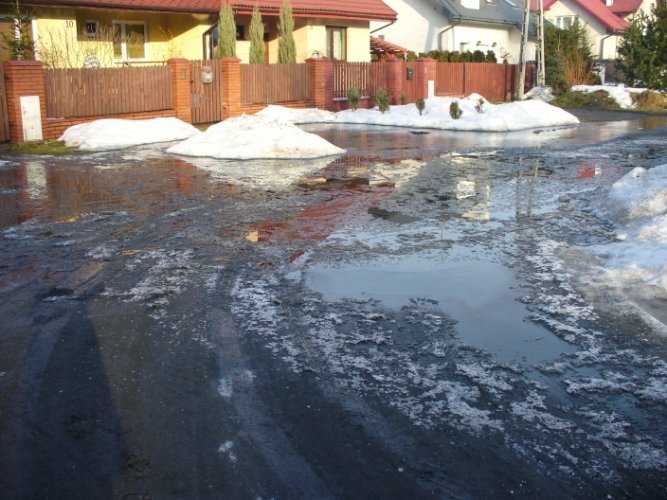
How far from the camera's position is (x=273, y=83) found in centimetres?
2714

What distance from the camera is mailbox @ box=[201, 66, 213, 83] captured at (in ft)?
78.9

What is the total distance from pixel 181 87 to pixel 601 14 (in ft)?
134

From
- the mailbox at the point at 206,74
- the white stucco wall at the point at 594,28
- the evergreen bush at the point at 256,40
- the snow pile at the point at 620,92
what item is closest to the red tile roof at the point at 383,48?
the snow pile at the point at 620,92

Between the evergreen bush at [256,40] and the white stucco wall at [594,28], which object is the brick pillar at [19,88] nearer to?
the evergreen bush at [256,40]

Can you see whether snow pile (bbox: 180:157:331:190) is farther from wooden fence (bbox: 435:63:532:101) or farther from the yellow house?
wooden fence (bbox: 435:63:532:101)

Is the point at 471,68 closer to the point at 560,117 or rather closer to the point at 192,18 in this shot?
the point at 560,117

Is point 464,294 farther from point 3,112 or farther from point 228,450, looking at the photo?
point 3,112

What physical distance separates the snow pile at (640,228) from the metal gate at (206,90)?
1569cm

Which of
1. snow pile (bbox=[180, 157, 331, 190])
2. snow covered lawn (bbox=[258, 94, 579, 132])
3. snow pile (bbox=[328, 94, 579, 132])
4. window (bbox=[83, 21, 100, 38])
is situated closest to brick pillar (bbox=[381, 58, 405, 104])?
snow pile (bbox=[328, 94, 579, 132])

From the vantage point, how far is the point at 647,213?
9125 millimetres

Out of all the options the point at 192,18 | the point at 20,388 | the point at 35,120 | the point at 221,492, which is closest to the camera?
the point at 221,492

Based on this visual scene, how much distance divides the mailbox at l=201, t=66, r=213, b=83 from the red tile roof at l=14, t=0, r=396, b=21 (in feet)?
9.44

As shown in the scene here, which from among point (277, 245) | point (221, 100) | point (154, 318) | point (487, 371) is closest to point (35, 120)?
point (221, 100)

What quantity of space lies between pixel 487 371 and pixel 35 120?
16.3m
